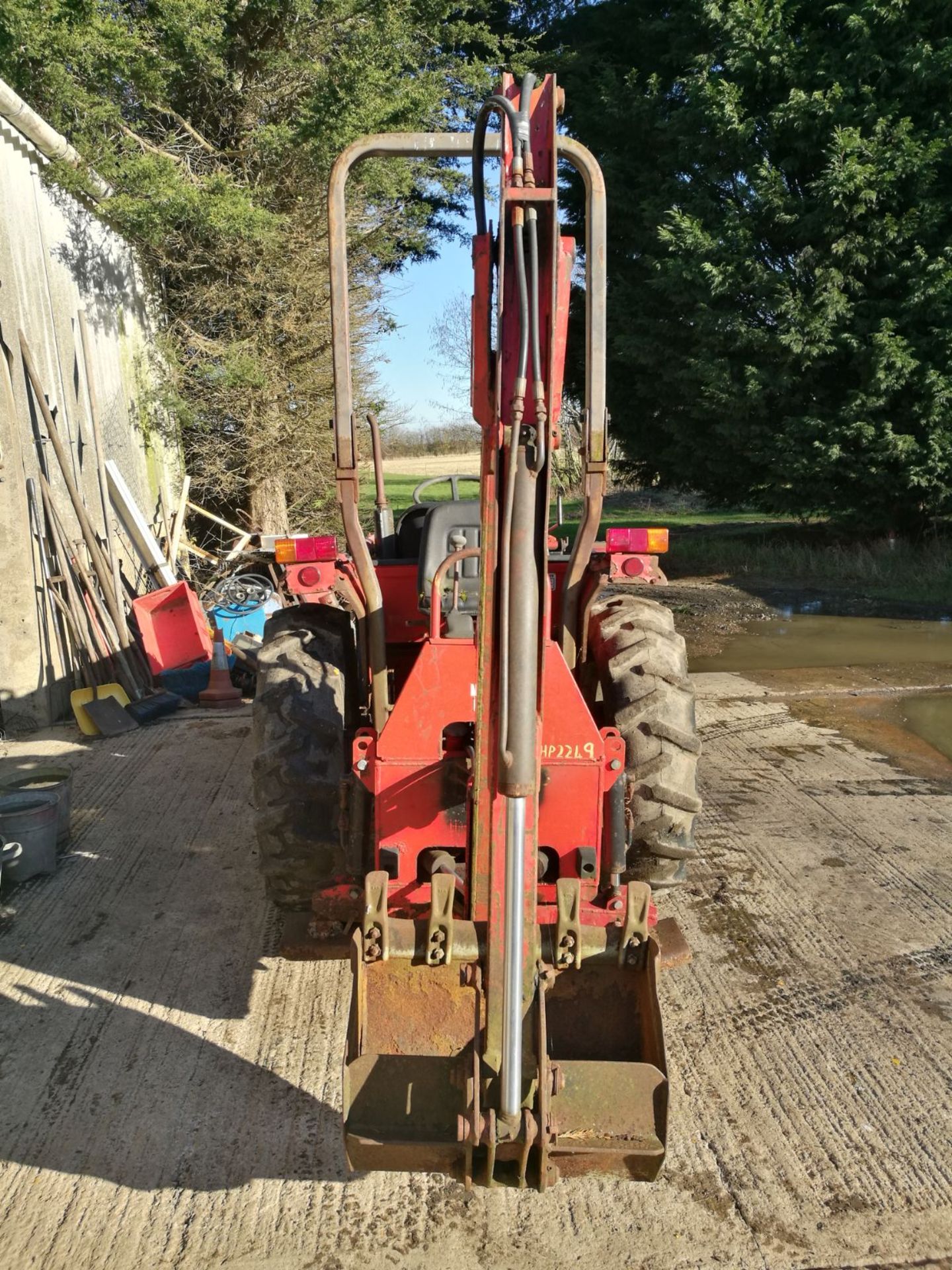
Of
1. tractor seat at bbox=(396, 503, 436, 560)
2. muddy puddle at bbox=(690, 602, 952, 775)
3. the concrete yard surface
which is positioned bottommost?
the concrete yard surface

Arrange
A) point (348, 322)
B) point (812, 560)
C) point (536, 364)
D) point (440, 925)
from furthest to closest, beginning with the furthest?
point (812, 560) → point (348, 322) → point (440, 925) → point (536, 364)

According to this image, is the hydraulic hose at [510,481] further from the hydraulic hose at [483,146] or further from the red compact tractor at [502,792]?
the hydraulic hose at [483,146]

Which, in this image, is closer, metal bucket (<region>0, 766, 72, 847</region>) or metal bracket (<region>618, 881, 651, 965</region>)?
metal bracket (<region>618, 881, 651, 965</region>)

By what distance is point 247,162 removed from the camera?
35.1 ft

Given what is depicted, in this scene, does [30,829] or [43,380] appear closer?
[30,829]

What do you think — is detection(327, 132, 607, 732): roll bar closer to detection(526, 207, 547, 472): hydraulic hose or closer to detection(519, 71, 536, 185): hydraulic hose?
detection(519, 71, 536, 185): hydraulic hose

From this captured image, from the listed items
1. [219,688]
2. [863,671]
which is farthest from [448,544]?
[863,671]

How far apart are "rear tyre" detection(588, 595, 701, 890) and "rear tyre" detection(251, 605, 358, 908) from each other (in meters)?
0.97

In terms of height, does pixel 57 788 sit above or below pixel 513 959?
below

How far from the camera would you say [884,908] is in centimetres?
385

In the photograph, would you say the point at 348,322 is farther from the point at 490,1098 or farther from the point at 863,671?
the point at 863,671

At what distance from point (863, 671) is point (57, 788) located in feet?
20.0

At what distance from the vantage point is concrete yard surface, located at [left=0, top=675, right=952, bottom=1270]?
7.54 feet

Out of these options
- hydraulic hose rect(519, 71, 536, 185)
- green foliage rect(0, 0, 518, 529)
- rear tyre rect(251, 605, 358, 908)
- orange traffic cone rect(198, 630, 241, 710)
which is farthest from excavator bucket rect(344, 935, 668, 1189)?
green foliage rect(0, 0, 518, 529)
